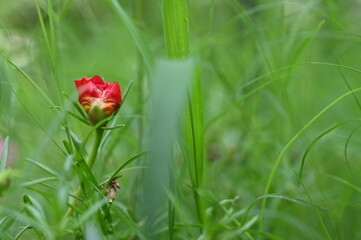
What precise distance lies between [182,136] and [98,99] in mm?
116

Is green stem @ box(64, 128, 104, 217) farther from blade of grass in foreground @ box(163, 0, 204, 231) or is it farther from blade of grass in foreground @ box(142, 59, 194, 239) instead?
blade of grass in foreground @ box(142, 59, 194, 239)

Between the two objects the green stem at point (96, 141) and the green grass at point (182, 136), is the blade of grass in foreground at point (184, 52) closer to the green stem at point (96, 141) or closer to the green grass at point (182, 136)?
the green grass at point (182, 136)

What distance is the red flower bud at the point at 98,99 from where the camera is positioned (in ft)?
1.88

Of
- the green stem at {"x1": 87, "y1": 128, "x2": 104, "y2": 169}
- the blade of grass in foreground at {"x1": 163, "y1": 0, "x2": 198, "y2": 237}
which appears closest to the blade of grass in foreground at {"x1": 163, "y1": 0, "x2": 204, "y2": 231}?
the blade of grass in foreground at {"x1": 163, "y1": 0, "x2": 198, "y2": 237}

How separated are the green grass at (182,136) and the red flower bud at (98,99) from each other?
0.05 ft

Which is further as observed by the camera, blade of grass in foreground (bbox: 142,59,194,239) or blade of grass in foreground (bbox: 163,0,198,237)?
blade of grass in foreground (bbox: 163,0,198,237)

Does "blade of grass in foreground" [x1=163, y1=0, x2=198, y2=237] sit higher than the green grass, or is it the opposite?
"blade of grass in foreground" [x1=163, y1=0, x2=198, y2=237]

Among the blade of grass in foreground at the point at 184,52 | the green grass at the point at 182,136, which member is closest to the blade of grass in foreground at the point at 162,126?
the green grass at the point at 182,136

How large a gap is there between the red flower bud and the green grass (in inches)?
0.6

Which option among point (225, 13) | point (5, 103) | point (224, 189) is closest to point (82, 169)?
point (5, 103)

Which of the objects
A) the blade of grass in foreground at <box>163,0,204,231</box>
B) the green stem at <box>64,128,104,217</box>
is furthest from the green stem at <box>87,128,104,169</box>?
the blade of grass in foreground at <box>163,0,204,231</box>

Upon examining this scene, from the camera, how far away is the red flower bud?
0.57m

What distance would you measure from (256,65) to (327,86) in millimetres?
432

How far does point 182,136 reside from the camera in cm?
61
